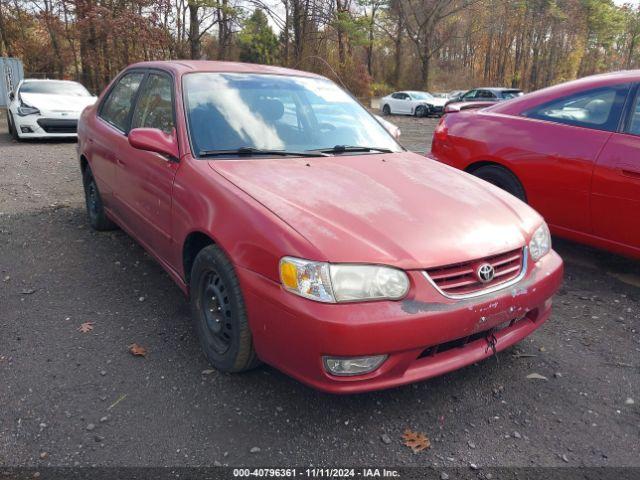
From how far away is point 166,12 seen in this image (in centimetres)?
2233

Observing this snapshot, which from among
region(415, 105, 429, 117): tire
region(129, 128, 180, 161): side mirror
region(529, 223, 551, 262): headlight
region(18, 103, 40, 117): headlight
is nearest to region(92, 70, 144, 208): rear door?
region(129, 128, 180, 161): side mirror

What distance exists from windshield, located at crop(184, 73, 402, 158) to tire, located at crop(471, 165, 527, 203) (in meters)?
1.25

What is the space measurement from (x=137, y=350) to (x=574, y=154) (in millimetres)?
3300

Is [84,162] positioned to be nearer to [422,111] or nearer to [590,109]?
[590,109]

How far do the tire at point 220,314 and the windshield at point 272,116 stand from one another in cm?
72

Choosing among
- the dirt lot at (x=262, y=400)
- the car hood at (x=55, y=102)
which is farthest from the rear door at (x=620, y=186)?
the car hood at (x=55, y=102)

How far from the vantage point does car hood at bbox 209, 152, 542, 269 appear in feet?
7.23

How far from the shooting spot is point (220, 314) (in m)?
2.65

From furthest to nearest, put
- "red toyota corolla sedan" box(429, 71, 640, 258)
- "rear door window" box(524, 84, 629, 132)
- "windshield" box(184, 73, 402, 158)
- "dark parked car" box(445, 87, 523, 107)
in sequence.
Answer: "dark parked car" box(445, 87, 523, 107)
"rear door window" box(524, 84, 629, 132)
"red toyota corolla sedan" box(429, 71, 640, 258)
"windshield" box(184, 73, 402, 158)

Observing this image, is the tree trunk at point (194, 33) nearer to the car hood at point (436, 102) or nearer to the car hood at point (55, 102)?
the car hood at point (436, 102)

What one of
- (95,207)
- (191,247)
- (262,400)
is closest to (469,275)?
(262,400)

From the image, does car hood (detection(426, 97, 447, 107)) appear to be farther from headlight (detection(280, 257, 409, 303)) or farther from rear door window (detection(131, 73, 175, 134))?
headlight (detection(280, 257, 409, 303))

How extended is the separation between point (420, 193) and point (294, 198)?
2.25 ft

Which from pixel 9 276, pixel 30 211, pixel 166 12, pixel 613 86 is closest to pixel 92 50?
pixel 166 12
